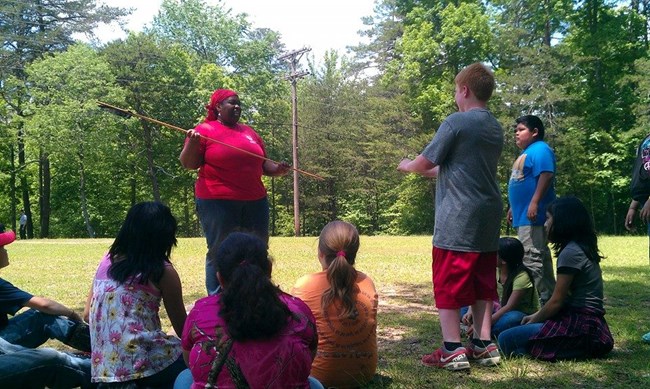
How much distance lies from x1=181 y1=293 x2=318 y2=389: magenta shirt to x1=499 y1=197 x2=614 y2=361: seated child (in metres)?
1.95

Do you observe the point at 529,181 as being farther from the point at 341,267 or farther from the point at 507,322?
the point at 341,267

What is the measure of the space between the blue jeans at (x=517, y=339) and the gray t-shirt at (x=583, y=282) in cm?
27

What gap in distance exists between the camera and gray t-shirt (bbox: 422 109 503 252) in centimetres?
343

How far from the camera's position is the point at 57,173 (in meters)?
36.5

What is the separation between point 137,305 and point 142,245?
0.28 m

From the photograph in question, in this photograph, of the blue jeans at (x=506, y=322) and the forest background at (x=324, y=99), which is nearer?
the blue jeans at (x=506, y=322)

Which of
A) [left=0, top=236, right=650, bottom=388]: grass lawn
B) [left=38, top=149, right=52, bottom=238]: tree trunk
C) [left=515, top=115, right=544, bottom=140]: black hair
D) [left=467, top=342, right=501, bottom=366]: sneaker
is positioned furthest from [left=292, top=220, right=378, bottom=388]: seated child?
[left=38, top=149, right=52, bottom=238]: tree trunk

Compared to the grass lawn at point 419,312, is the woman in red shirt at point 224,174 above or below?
above

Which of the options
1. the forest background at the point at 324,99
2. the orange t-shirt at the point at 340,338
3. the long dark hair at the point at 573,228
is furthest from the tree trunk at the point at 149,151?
the orange t-shirt at the point at 340,338

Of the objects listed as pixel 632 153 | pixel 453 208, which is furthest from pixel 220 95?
pixel 632 153

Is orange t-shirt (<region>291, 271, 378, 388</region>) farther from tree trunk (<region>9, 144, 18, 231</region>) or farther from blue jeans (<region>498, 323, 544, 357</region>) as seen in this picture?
tree trunk (<region>9, 144, 18, 231</region>)

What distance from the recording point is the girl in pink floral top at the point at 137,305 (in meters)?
2.61

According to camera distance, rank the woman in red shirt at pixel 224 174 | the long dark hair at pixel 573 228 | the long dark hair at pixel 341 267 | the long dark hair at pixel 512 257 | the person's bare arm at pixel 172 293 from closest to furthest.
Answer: the person's bare arm at pixel 172 293
the long dark hair at pixel 341 267
the long dark hair at pixel 573 228
the long dark hair at pixel 512 257
the woman in red shirt at pixel 224 174

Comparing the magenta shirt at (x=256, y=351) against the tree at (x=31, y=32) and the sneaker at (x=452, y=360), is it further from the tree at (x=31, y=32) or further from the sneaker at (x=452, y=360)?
the tree at (x=31, y=32)
